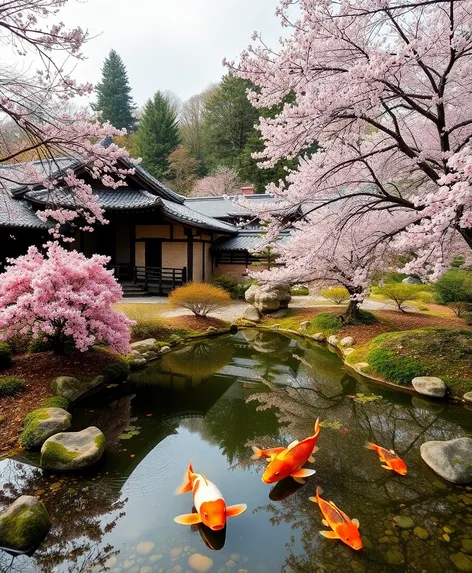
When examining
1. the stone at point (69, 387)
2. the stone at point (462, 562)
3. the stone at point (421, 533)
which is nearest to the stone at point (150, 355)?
the stone at point (69, 387)

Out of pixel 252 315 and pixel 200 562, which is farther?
pixel 252 315

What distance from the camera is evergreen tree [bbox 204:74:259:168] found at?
100 feet

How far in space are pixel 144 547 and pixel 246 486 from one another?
1242 mm

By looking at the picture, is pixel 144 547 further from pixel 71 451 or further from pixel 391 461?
pixel 391 461

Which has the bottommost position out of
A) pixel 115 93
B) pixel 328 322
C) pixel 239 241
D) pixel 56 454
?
pixel 56 454

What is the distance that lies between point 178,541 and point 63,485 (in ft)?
4.88

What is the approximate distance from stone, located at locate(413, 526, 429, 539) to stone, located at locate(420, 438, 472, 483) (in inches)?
38.7

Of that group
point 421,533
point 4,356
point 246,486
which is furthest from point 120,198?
point 421,533

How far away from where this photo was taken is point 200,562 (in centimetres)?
273

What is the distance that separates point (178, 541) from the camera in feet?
9.65

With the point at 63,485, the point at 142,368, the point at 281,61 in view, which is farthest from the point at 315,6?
the point at 142,368

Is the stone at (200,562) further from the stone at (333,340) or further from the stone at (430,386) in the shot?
the stone at (333,340)

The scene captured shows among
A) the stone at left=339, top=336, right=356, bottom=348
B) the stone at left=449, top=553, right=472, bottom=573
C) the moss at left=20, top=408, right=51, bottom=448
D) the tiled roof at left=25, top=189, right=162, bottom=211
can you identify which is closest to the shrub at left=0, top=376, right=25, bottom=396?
the moss at left=20, top=408, right=51, bottom=448

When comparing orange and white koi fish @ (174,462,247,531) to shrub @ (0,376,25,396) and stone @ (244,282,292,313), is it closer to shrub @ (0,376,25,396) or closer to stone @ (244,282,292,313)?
shrub @ (0,376,25,396)
